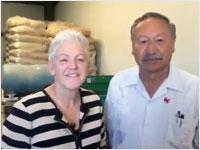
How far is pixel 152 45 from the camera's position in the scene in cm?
78

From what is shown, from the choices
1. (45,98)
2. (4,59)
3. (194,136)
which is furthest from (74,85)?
(194,136)

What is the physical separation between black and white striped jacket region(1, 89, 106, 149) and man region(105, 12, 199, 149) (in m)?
0.10

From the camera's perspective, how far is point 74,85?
2.47 ft

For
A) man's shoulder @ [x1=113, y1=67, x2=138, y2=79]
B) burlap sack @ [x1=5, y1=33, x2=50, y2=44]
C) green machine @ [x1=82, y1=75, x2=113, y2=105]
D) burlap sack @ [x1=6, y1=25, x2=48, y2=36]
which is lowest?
green machine @ [x1=82, y1=75, x2=113, y2=105]

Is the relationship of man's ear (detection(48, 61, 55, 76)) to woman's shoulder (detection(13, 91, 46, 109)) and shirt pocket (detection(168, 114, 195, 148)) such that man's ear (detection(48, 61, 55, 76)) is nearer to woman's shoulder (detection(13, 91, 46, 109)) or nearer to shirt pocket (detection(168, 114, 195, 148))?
woman's shoulder (detection(13, 91, 46, 109))

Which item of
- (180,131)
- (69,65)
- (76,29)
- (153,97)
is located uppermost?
(76,29)

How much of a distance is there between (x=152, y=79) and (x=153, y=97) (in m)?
0.06

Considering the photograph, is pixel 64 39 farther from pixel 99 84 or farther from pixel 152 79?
pixel 152 79

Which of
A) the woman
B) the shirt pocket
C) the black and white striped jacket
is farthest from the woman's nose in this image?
the shirt pocket

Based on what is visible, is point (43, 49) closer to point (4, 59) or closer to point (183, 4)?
point (4, 59)

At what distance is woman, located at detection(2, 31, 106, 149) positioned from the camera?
28.4 inches

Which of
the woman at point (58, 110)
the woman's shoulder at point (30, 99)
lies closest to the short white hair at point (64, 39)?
the woman at point (58, 110)

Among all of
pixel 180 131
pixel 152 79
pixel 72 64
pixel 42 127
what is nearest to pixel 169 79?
pixel 152 79

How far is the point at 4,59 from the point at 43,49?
0.14 metres
